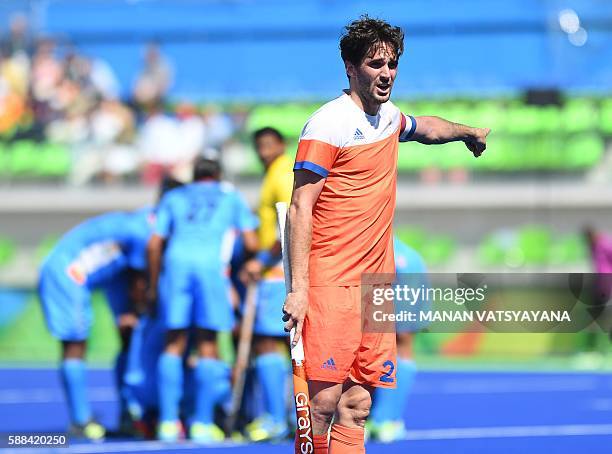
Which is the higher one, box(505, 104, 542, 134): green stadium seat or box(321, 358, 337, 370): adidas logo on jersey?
box(505, 104, 542, 134): green stadium seat

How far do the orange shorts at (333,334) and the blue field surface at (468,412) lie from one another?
3040mm

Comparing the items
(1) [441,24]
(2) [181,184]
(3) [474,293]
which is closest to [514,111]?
(1) [441,24]

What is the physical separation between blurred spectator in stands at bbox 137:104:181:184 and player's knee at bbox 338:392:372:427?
16473 millimetres

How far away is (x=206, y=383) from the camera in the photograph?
9.50 m

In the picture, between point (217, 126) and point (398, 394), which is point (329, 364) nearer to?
point (398, 394)

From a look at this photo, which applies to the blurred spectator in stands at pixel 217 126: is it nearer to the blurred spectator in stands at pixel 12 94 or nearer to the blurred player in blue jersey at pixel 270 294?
the blurred spectator in stands at pixel 12 94

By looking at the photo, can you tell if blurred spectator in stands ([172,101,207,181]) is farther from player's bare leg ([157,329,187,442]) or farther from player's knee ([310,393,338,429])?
player's knee ([310,393,338,429])

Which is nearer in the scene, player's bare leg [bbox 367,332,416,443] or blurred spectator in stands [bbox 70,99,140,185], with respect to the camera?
player's bare leg [bbox 367,332,416,443]

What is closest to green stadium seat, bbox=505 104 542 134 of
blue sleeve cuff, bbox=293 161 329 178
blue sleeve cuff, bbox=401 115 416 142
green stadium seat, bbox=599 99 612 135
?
green stadium seat, bbox=599 99 612 135

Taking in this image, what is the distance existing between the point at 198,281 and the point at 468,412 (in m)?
3.42

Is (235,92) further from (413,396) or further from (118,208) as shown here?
(413,396)

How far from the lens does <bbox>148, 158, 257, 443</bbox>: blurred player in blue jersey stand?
9.51m

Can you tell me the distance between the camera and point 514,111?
71.8ft

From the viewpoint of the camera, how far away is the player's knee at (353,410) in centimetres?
575
